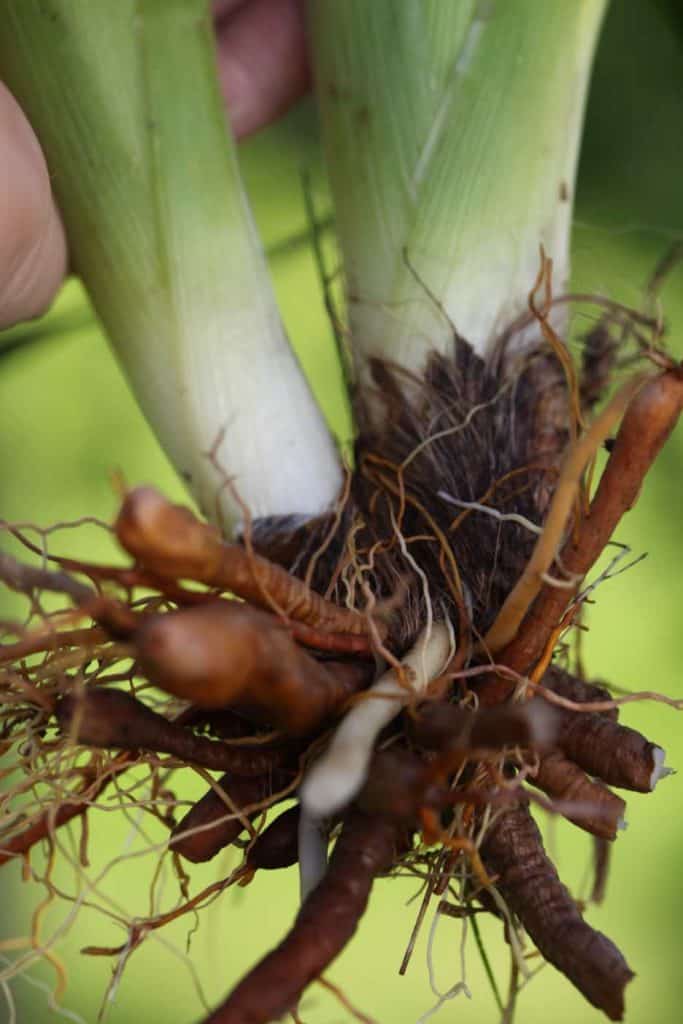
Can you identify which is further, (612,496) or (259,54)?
(259,54)

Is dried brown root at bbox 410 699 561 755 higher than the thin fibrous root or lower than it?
higher

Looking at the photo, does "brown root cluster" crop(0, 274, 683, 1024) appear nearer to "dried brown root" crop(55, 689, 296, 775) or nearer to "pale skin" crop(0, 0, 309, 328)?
"dried brown root" crop(55, 689, 296, 775)

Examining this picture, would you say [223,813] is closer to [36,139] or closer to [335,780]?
[335,780]

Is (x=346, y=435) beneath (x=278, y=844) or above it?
above

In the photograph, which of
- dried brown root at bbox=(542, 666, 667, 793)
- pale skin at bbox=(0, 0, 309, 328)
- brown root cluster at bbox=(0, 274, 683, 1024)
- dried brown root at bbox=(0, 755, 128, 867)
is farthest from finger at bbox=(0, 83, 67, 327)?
dried brown root at bbox=(542, 666, 667, 793)

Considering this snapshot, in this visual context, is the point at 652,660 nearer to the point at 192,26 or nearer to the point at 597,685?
the point at 597,685

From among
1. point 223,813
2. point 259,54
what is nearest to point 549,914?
point 223,813

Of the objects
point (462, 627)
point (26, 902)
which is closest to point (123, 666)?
point (26, 902)
